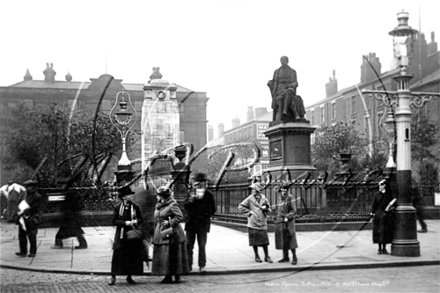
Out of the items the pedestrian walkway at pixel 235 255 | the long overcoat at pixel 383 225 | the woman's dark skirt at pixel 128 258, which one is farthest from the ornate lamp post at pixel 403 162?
the woman's dark skirt at pixel 128 258

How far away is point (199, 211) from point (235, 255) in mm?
2209

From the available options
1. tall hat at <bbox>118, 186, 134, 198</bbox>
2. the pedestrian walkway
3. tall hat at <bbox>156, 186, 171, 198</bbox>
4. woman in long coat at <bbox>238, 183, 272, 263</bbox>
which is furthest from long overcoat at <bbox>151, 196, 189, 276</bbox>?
woman in long coat at <bbox>238, 183, 272, 263</bbox>

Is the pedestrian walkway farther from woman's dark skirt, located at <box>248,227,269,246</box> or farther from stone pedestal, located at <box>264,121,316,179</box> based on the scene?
stone pedestal, located at <box>264,121,316,179</box>

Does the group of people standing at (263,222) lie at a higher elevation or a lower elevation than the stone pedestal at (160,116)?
lower

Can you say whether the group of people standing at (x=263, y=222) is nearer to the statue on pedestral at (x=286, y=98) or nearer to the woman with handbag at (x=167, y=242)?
the woman with handbag at (x=167, y=242)

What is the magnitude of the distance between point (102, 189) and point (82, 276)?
6436mm

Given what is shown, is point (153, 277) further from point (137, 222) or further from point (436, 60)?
point (436, 60)

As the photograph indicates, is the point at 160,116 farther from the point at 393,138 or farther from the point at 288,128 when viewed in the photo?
the point at 393,138

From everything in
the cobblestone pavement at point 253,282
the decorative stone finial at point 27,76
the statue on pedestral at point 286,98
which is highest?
the statue on pedestral at point 286,98

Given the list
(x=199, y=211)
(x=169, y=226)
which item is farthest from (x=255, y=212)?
(x=169, y=226)

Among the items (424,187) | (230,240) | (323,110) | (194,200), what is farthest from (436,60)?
(194,200)

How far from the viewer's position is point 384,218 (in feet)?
44.4

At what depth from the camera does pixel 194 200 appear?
37.1ft

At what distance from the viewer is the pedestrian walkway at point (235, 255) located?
11078mm
